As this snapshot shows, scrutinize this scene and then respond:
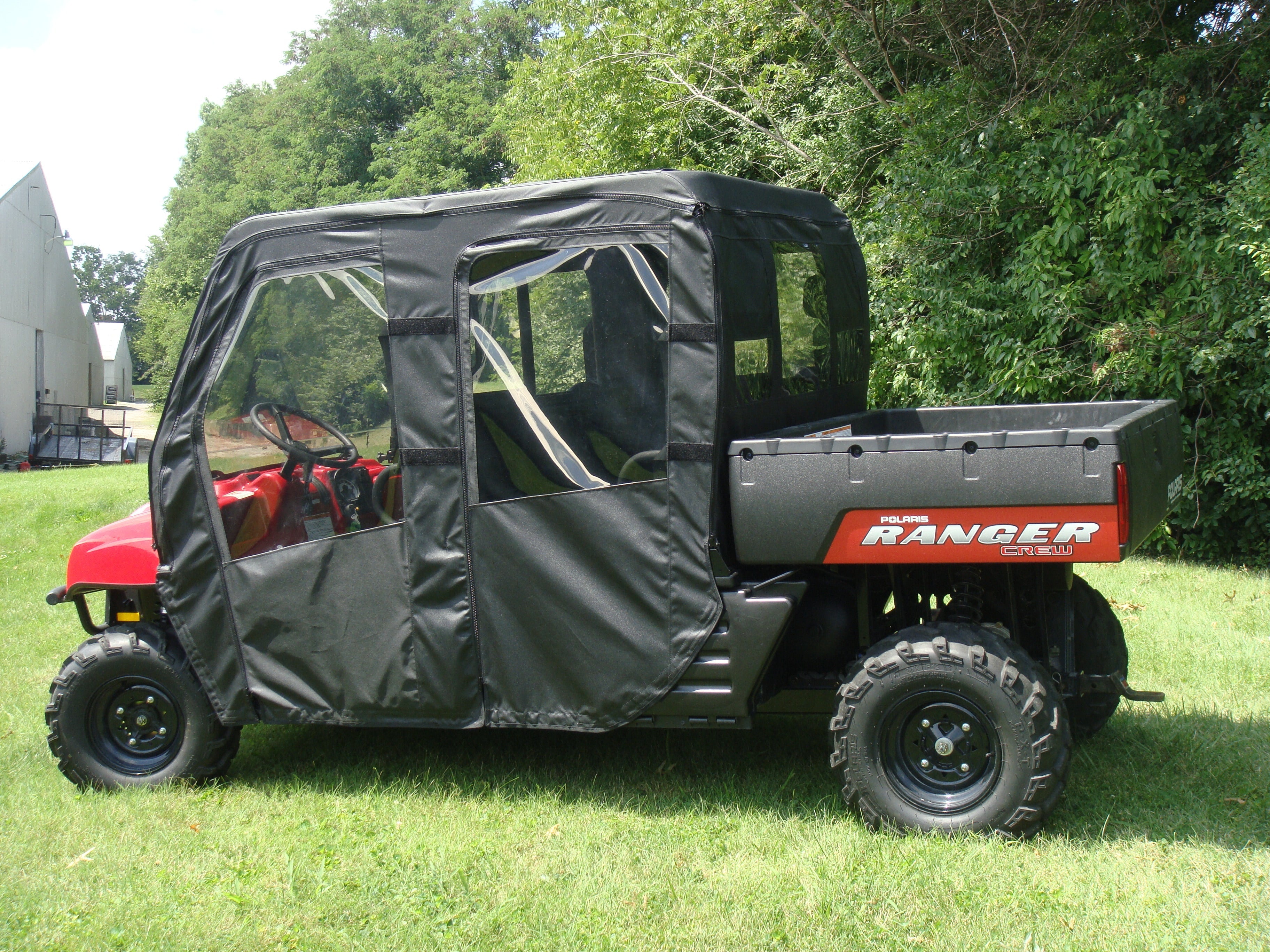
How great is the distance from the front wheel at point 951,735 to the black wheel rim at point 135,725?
111 inches

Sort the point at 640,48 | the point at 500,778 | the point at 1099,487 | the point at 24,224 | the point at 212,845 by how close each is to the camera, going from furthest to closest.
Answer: the point at 24,224 → the point at 640,48 → the point at 500,778 → the point at 212,845 → the point at 1099,487

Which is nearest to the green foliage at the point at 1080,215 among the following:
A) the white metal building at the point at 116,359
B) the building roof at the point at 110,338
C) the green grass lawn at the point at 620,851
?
the green grass lawn at the point at 620,851

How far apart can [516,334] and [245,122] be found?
57.6 metres

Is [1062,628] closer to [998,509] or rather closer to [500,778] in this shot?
[998,509]

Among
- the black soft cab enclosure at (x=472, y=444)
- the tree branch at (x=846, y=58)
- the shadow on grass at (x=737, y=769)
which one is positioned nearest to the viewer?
the black soft cab enclosure at (x=472, y=444)

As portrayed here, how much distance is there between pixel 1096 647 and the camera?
15.0ft

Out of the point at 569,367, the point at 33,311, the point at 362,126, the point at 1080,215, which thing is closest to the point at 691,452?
the point at 569,367

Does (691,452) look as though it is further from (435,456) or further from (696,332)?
(435,456)

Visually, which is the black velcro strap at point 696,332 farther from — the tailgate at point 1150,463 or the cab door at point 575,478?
the tailgate at point 1150,463

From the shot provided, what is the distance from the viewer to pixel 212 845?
3980mm

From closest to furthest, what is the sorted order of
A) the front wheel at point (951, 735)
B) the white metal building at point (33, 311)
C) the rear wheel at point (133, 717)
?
the front wheel at point (951, 735) < the rear wheel at point (133, 717) < the white metal building at point (33, 311)

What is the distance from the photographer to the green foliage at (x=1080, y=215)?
843 centimetres

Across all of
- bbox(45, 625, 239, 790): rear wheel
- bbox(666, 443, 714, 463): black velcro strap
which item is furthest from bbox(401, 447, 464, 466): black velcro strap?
bbox(45, 625, 239, 790): rear wheel

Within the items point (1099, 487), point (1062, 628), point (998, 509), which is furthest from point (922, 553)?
point (1062, 628)
